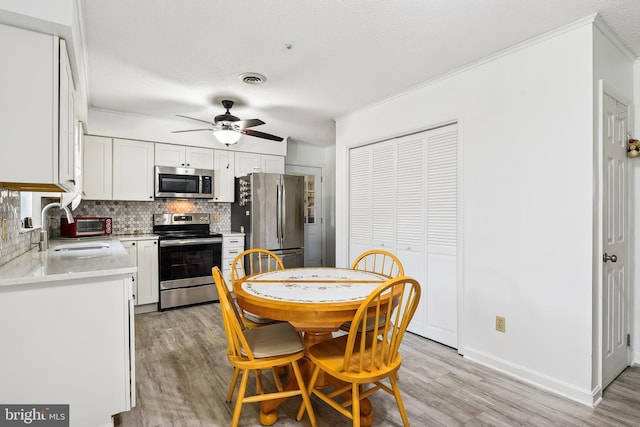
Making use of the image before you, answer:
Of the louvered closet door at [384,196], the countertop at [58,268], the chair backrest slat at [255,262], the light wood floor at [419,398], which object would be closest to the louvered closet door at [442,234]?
the light wood floor at [419,398]

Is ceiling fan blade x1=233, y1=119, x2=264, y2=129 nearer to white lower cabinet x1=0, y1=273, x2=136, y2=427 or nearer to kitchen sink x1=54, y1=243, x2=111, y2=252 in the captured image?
kitchen sink x1=54, y1=243, x2=111, y2=252

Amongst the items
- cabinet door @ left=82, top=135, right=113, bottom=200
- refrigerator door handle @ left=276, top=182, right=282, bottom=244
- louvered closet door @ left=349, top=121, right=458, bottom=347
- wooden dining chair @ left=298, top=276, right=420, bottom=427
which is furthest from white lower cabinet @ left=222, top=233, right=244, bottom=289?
wooden dining chair @ left=298, top=276, right=420, bottom=427

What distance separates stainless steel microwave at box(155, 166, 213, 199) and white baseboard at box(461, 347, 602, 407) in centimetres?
369

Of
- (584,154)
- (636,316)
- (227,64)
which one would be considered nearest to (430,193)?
(584,154)

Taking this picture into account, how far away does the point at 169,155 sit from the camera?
4336 millimetres

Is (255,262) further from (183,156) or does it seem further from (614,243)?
(614,243)

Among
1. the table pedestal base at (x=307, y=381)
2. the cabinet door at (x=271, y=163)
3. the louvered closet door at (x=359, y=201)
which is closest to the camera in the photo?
the table pedestal base at (x=307, y=381)

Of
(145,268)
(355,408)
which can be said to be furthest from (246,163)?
(355,408)

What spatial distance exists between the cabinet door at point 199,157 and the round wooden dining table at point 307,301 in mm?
2659

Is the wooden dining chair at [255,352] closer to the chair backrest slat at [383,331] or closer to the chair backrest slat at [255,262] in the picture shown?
the chair backrest slat at [383,331]

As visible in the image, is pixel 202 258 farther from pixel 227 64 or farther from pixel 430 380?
pixel 430 380

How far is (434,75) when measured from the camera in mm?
2920

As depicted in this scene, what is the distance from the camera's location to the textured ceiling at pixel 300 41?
197 cm

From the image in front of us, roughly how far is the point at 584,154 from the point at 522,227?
0.61 metres
